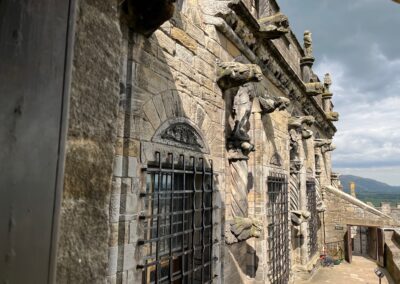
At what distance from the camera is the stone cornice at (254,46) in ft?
12.8

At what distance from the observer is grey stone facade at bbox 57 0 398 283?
97 centimetres

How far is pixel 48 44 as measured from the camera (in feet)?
2.65

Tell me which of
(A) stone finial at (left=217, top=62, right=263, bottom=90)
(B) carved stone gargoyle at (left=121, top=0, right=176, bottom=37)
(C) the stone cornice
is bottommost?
(B) carved stone gargoyle at (left=121, top=0, right=176, bottom=37)

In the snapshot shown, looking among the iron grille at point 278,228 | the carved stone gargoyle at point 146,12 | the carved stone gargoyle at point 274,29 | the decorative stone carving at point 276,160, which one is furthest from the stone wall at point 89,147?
the decorative stone carving at point 276,160

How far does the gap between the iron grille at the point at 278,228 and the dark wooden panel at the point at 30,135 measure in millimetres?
5257

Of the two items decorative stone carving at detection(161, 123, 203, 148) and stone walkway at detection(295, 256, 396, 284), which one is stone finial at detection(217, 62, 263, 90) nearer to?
decorative stone carving at detection(161, 123, 203, 148)

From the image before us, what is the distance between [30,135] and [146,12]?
176cm

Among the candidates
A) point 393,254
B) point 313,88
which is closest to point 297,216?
point 313,88

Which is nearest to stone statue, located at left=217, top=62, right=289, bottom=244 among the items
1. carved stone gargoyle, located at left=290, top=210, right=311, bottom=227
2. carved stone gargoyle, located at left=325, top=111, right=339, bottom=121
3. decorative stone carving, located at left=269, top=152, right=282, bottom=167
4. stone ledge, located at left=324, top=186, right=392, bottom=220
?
decorative stone carving, located at left=269, top=152, right=282, bottom=167

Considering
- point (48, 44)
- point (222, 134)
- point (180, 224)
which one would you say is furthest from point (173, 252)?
point (48, 44)

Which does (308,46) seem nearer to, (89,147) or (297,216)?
(297,216)

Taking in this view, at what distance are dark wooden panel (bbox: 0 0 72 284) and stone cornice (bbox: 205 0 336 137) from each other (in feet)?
10.5

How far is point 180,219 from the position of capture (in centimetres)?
296

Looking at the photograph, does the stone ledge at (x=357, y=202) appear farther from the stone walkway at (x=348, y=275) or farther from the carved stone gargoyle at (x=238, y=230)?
the carved stone gargoyle at (x=238, y=230)
